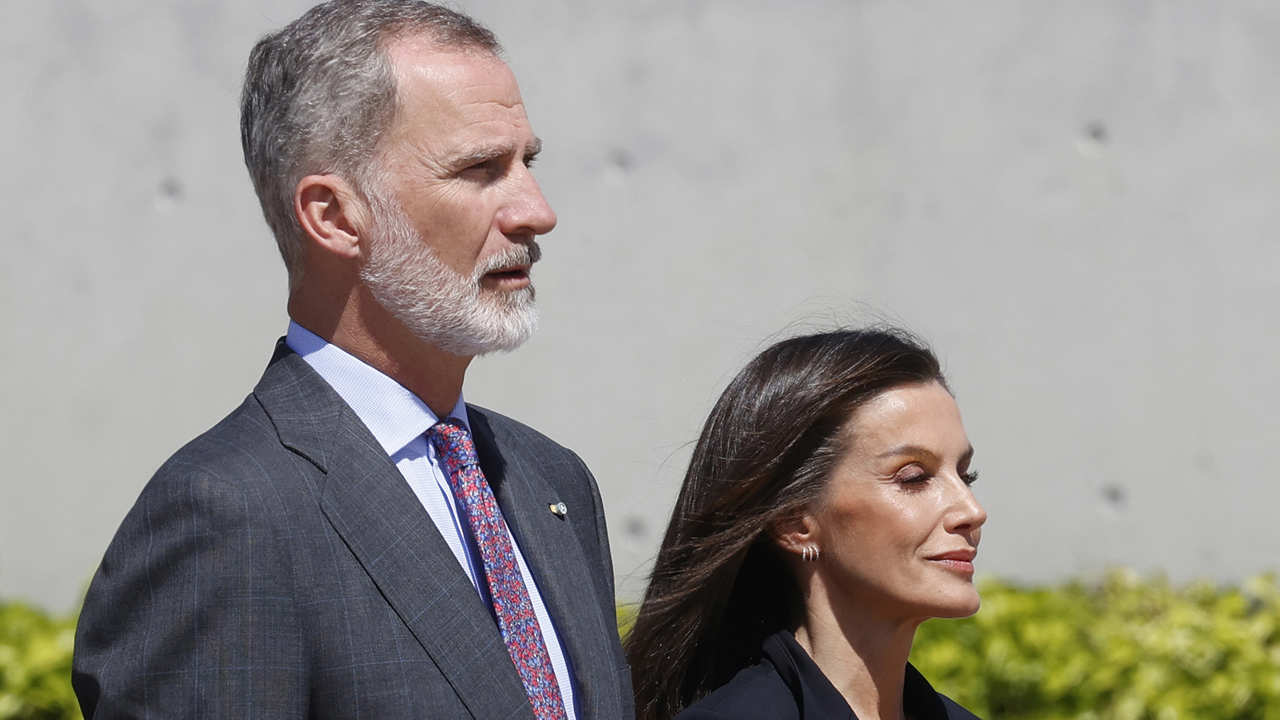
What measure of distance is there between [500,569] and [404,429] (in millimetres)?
224

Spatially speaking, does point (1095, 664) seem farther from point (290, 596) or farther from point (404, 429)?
point (290, 596)

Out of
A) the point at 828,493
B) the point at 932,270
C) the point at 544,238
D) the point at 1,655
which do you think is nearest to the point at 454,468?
the point at 828,493

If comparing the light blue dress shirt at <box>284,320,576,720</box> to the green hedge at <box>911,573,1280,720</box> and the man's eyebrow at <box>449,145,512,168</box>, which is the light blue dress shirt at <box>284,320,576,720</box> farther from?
Result: the green hedge at <box>911,573,1280,720</box>

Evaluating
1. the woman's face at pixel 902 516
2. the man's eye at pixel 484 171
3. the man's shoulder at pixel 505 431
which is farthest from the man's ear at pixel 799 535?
the man's eye at pixel 484 171

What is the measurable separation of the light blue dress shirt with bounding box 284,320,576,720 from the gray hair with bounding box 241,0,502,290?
140mm

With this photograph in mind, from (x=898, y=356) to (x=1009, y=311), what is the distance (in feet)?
10.1

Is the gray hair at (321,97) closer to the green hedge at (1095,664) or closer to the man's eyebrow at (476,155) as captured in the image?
the man's eyebrow at (476,155)

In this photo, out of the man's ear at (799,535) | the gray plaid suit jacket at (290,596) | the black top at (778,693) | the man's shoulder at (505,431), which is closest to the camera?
the gray plaid suit jacket at (290,596)

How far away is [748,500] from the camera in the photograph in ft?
8.54

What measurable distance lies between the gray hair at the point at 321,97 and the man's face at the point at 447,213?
3 cm

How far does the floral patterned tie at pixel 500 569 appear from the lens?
2.00 meters

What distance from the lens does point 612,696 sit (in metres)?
2.11

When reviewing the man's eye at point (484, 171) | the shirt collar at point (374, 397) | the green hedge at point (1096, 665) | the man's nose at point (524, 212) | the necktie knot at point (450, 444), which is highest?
the man's eye at point (484, 171)

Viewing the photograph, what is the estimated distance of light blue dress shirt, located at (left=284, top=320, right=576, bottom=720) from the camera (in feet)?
6.70
